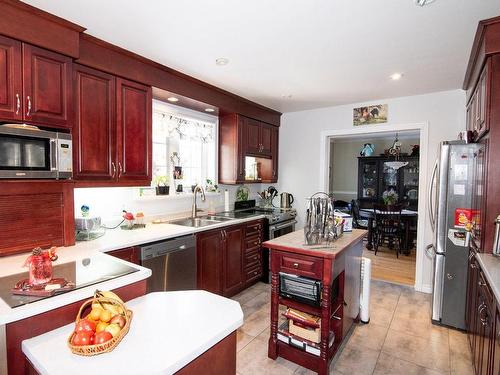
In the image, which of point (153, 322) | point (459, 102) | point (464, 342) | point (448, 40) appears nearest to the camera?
Answer: point (153, 322)

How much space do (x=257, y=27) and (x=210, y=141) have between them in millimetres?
2064

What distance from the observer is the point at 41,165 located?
1.90 meters

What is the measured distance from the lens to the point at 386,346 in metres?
2.45

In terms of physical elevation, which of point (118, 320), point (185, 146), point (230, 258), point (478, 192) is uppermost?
point (185, 146)

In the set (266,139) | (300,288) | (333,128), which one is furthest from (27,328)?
(333,128)

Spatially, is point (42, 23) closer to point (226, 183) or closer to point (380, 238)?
point (226, 183)

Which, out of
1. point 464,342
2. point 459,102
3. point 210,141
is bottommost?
point 464,342

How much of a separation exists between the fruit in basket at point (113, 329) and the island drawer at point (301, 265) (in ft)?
4.53

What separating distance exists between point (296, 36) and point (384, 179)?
20.1ft

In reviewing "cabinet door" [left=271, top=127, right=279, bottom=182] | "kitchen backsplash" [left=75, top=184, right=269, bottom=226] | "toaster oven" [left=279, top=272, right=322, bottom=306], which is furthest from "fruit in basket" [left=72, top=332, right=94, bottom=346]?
"cabinet door" [left=271, top=127, right=279, bottom=182]

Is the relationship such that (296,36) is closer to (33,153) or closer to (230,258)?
(33,153)

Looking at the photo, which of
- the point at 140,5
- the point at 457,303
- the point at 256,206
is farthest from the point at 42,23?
the point at 457,303

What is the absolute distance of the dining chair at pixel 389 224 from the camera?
16.8 ft

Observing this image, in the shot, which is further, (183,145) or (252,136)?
(252,136)
